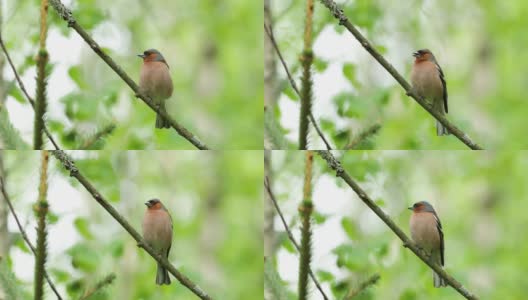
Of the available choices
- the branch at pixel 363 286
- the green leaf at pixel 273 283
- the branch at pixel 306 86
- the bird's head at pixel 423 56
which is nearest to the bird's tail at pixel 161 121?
the branch at pixel 306 86

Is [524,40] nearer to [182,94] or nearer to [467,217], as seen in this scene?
[467,217]

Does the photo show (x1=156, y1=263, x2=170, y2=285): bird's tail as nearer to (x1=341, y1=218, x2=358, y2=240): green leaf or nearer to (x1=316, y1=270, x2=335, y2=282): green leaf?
(x1=316, y1=270, x2=335, y2=282): green leaf

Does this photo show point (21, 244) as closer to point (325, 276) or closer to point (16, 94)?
point (16, 94)

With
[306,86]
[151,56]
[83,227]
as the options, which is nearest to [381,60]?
[306,86]

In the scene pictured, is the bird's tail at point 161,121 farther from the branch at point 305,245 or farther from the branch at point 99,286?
the branch at point 305,245

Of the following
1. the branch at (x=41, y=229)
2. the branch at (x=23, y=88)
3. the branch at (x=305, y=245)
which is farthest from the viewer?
the branch at (x=23, y=88)

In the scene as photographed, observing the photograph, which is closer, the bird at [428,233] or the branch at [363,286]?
the branch at [363,286]

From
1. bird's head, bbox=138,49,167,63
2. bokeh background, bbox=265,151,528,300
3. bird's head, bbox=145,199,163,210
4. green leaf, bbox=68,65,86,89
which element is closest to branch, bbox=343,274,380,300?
bokeh background, bbox=265,151,528,300
